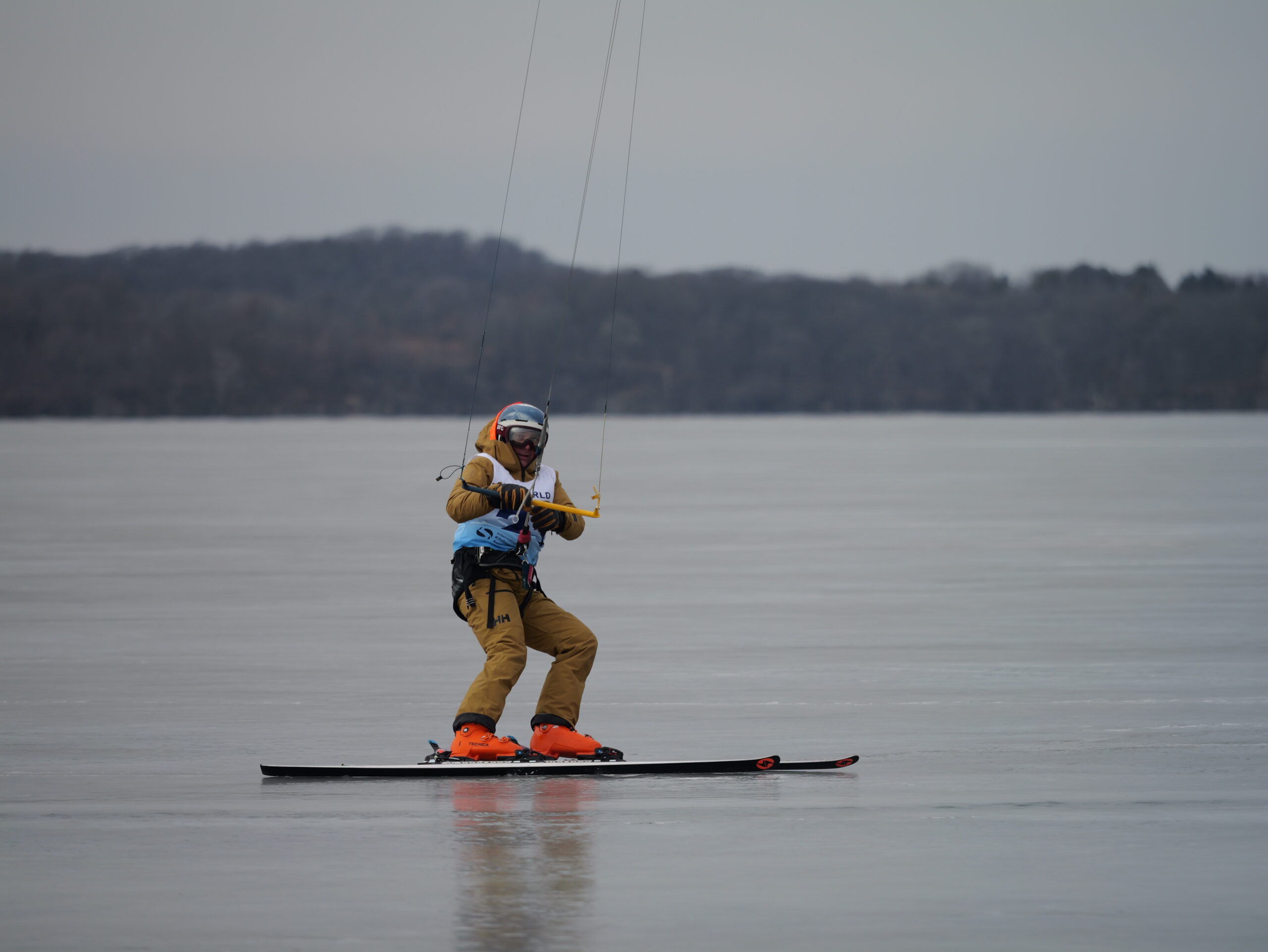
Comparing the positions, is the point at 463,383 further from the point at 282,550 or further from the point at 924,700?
the point at 924,700

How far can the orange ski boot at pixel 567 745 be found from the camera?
26.7 feet

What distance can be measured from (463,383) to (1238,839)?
14826 cm

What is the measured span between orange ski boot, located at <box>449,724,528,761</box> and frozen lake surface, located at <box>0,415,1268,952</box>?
7.8 inches

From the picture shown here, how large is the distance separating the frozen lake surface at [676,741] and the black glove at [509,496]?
1149mm

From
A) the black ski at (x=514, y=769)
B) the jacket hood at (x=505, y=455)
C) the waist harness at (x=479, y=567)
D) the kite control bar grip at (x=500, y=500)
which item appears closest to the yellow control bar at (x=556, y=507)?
the kite control bar grip at (x=500, y=500)

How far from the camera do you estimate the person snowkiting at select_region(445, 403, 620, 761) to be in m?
8.14

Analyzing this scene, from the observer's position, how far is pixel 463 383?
153875mm

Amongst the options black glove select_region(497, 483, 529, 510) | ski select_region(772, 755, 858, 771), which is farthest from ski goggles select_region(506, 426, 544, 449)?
ski select_region(772, 755, 858, 771)

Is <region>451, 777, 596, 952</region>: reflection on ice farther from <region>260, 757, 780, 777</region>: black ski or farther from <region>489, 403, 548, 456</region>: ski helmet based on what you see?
<region>489, 403, 548, 456</region>: ski helmet

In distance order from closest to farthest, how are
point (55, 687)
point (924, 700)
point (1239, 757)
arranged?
point (1239, 757) < point (924, 700) < point (55, 687)

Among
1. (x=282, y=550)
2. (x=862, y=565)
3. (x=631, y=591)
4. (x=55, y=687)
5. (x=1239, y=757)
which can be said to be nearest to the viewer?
(x=1239, y=757)

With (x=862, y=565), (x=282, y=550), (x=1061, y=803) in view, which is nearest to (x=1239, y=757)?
(x=1061, y=803)

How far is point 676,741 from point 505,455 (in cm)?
155

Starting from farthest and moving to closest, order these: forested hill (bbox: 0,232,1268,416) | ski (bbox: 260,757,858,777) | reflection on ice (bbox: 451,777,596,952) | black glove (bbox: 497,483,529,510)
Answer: forested hill (bbox: 0,232,1268,416), black glove (bbox: 497,483,529,510), ski (bbox: 260,757,858,777), reflection on ice (bbox: 451,777,596,952)
